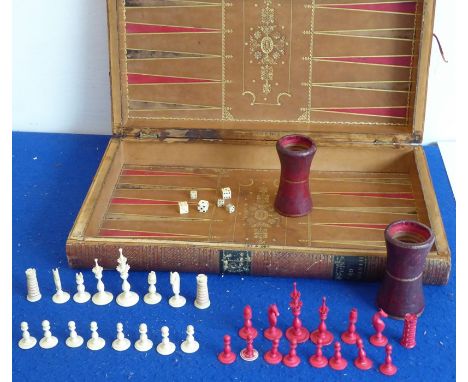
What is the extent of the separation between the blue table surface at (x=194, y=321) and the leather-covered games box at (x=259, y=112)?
0.18 meters

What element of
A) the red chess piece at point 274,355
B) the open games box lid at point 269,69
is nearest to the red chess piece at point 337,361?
the red chess piece at point 274,355

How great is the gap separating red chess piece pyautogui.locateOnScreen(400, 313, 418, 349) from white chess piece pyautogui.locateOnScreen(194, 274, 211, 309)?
49cm

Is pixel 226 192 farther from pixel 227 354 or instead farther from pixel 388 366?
pixel 388 366

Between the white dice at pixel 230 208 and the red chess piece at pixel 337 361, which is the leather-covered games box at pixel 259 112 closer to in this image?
the white dice at pixel 230 208

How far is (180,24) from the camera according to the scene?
235 cm

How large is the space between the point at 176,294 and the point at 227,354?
0.79ft

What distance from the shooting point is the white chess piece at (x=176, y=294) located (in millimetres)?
1904

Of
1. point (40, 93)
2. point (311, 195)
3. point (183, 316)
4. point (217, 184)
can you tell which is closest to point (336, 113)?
point (311, 195)

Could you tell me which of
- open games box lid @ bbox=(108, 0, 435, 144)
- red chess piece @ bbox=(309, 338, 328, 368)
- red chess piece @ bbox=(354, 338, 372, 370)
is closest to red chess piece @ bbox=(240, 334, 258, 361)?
red chess piece @ bbox=(309, 338, 328, 368)

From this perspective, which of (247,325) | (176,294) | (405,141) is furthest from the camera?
(405,141)

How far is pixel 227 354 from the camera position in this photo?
177 cm

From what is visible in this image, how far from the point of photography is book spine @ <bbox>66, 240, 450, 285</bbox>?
1936 mm

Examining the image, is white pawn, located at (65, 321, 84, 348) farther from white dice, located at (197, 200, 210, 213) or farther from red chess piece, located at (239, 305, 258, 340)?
white dice, located at (197, 200, 210, 213)

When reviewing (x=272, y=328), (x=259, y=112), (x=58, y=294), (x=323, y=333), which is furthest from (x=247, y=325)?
(x=259, y=112)
